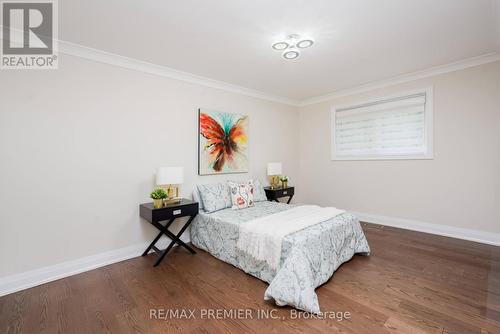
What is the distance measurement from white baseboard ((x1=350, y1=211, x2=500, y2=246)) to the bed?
1.48m

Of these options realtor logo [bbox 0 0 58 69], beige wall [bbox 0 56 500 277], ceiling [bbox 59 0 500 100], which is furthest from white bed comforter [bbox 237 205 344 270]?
realtor logo [bbox 0 0 58 69]

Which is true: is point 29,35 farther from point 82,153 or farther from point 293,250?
point 293,250

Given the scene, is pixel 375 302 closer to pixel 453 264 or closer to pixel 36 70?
pixel 453 264

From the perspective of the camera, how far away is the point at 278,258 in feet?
7.18

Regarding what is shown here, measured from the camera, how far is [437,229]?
3.55m

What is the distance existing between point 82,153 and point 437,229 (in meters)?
5.10

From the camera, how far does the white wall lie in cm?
230

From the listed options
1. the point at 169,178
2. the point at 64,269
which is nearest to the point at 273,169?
the point at 169,178

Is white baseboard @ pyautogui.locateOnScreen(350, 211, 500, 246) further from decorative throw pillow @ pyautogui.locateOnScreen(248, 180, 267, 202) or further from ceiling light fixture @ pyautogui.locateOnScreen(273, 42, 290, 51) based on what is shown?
ceiling light fixture @ pyautogui.locateOnScreen(273, 42, 290, 51)

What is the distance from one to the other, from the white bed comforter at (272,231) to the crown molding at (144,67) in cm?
239

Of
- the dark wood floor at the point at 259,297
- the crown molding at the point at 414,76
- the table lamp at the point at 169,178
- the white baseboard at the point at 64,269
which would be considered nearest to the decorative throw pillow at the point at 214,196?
the table lamp at the point at 169,178

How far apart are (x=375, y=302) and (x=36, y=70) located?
4053 mm

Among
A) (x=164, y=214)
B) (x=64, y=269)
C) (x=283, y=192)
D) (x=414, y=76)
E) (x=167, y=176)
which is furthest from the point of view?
(x=283, y=192)

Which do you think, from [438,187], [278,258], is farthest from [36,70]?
[438,187]
